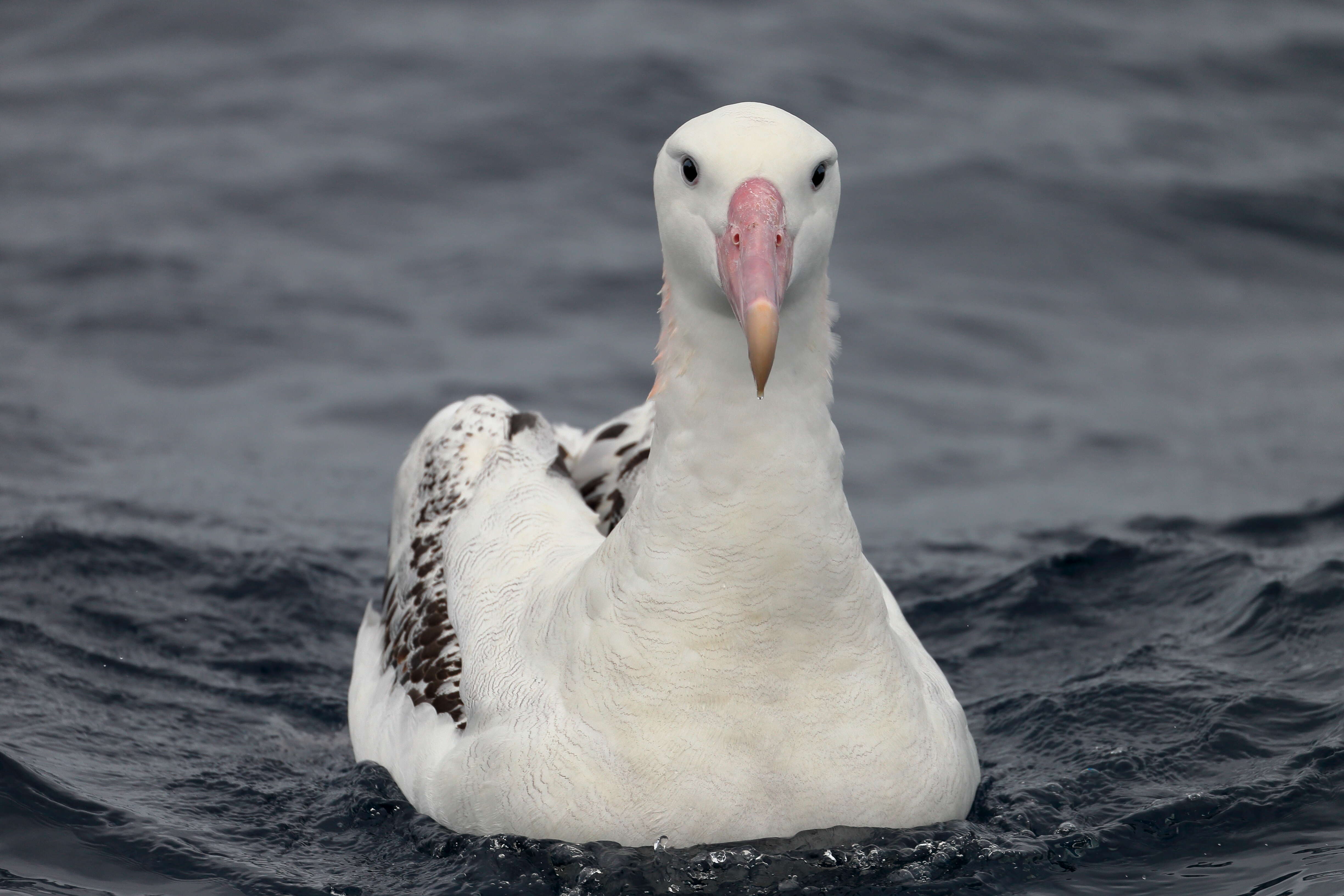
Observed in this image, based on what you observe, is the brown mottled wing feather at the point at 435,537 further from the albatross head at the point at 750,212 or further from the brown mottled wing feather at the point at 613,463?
the albatross head at the point at 750,212

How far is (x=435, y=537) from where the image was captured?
6938 mm

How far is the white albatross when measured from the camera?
187 inches

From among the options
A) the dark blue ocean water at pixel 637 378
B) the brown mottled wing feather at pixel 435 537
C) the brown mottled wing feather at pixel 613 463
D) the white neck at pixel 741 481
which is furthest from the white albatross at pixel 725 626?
the brown mottled wing feather at pixel 613 463

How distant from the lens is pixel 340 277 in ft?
41.2

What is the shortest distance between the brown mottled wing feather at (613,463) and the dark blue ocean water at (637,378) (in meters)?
1.44

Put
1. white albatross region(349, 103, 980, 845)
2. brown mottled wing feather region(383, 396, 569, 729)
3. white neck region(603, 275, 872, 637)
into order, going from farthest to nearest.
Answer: brown mottled wing feather region(383, 396, 569, 729) < white neck region(603, 275, 872, 637) < white albatross region(349, 103, 980, 845)

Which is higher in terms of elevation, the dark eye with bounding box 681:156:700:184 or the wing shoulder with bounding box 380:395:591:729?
the dark eye with bounding box 681:156:700:184

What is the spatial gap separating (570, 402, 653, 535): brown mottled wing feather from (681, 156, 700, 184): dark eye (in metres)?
2.01

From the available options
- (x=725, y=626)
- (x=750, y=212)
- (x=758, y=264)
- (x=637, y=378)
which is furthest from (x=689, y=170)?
(x=637, y=378)

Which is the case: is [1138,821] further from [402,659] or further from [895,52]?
[895,52]

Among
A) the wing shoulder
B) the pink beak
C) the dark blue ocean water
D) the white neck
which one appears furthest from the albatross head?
the wing shoulder

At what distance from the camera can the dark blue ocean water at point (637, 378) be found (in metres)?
6.05

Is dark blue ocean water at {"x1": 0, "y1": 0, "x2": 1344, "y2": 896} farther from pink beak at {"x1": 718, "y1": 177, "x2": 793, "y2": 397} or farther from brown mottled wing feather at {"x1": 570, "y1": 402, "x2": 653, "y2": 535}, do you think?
pink beak at {"x1": 718, "y1": 177, "x2": 793, "y2": 397}

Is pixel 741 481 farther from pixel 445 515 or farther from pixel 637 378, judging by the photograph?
pixel 637 378
